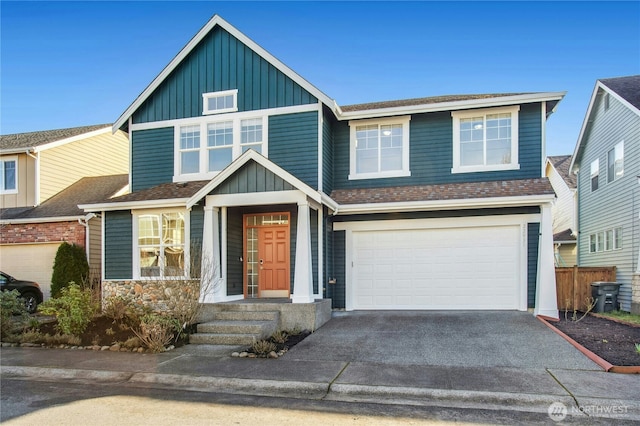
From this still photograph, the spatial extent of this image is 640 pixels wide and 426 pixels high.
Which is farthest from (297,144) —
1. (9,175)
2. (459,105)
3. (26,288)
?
(9,175)

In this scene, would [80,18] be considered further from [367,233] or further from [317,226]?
[367,233]

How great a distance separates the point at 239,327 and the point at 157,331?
163 centimetres

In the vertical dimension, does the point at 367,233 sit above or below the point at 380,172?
below

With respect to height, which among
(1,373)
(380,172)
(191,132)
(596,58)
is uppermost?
(596,58)

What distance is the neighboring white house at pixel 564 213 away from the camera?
21627 mm

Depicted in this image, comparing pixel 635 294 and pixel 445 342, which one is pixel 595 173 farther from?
pixel 445 342

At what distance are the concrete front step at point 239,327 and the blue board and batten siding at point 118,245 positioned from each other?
4151mm

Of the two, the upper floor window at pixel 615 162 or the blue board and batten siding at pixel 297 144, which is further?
the upper floor window at pixel 615 162

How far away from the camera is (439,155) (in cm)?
1239

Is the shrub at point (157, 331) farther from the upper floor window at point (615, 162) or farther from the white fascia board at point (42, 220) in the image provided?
the upper floor window at point (615, 162)

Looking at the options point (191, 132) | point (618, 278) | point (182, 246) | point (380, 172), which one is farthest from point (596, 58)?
point (182, 246)

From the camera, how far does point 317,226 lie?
37.7 feet

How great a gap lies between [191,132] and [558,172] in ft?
64.3

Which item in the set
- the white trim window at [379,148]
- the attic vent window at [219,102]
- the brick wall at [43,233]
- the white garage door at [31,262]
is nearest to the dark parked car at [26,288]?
the white garage door at [31,262]
